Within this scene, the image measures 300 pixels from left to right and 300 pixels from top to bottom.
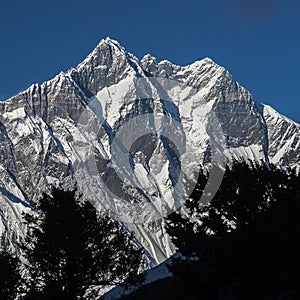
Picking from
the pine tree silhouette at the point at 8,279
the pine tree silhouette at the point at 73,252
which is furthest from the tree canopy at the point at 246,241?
the pine tree silhouette at the point at 8,279

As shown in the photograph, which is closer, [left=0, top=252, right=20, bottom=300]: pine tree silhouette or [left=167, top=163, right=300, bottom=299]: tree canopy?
[left=167, top=163, right=300, bottom=299]: tree canopy

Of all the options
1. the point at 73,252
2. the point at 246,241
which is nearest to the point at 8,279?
the point at 73,252

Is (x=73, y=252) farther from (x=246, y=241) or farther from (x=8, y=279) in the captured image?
(x=246, y=241)

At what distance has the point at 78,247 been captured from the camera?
3744 cm

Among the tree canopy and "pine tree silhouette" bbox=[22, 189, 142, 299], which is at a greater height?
"pine tree silhouette" bbox=[22, 189, 142, 299]

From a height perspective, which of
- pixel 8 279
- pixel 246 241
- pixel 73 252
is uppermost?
pixel 8 279

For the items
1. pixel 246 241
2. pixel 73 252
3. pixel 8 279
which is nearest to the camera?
pixel 246 241

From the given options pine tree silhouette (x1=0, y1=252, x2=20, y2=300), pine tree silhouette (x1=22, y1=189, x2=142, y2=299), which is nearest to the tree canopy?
pine tree silhouette (x1=22, y1=189, x2=142, y2=299)

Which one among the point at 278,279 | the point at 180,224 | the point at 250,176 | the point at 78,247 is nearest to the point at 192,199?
the point at 180,224

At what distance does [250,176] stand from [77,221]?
10.4 meters

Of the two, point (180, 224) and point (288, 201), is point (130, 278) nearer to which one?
point (180, 224)

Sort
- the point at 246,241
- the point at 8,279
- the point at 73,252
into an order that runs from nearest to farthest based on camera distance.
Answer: the point at 246,241
the point at 73,252
the point at 8,279

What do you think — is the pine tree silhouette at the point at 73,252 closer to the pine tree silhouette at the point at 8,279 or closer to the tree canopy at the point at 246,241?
the pine tree silhouette at the point at 8,279

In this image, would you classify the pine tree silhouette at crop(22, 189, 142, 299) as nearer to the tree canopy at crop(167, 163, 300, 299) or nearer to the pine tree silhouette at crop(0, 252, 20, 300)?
the pine tree silhouette at crop(0, 252, 20, 300)
